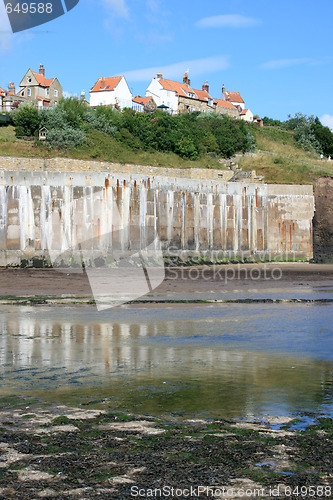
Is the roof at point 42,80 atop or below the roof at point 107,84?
atop

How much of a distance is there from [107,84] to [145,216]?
67032 mm

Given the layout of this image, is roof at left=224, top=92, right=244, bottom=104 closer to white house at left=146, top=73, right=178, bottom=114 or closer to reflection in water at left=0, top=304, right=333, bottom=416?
white house at left=146, top=73, right=178, bottom=114

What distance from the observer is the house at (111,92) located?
97.3 m

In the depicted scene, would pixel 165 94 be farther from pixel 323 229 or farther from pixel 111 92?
pixel 323 229

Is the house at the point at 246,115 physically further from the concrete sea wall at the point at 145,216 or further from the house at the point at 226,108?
the concrete sea wall at the point at 145,216

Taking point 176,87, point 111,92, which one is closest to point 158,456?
point 111,92

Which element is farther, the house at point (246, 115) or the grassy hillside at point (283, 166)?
the house at point (246, 115)

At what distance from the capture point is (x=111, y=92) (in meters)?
97.8

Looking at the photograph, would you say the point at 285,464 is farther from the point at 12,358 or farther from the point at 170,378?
the point at 12,358

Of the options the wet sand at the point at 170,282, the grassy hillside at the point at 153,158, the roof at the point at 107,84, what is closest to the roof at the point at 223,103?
the roof at the point at 107,84

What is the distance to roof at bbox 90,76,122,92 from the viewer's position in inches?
3831

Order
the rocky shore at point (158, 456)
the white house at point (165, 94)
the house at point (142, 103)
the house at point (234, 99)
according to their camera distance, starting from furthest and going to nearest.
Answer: the house at point (234, 99) < the white house at point (165, 94) < the house at point (142, 103) < the rocky shore at point (158, 456)

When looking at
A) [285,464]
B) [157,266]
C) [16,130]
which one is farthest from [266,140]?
[285,464]

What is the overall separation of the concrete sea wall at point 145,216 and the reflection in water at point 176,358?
683 inches
